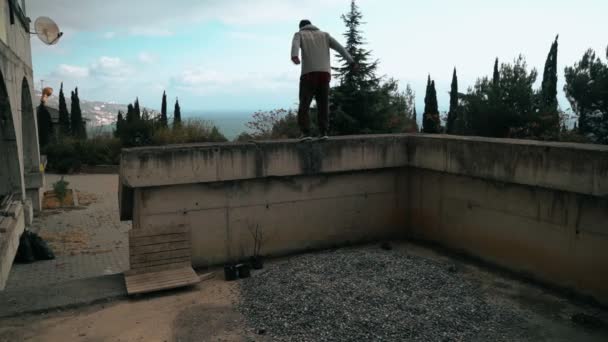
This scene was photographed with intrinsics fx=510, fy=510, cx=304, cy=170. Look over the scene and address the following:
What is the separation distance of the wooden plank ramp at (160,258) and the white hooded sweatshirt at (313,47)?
2.89m

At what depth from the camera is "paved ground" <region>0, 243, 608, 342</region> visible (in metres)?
4.77

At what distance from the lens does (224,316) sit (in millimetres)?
5215

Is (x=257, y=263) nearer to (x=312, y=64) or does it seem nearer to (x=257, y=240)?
(x=257, y=240)

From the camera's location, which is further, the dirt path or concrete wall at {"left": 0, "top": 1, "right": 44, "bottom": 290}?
concrete wall at {"left": 0, "top": 1, "right": 44, "bottom": 290}

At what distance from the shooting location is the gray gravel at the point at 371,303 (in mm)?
4750

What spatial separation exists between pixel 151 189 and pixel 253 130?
14925 millimetres

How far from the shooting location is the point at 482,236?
6.79 m

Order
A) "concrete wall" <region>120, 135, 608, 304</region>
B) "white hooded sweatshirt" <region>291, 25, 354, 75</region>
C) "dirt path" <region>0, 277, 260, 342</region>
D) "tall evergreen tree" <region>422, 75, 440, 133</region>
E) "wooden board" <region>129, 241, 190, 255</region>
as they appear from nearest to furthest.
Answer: "dirt path" <region>0, 277, 260, 342</region> < "concrete wall" <region>120, 135, 608, 304</region> < "wooden board" <region>129, 241, 190, 255</region> < "white hooded sweatshirt" <region>291, 25, 354, 75</region> < "tall evergreen tree" <region>422, 75, 440, 133</region>

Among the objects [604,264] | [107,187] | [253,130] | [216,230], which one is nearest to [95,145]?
[107,187]

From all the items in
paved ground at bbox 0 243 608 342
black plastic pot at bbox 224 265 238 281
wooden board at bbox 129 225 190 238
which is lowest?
paved ground at bbox 0 243 608 342

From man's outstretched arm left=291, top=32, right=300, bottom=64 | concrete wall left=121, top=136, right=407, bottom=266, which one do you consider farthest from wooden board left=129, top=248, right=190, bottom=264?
man's outstretched arm left=291, top=32, right=300, bottom=64

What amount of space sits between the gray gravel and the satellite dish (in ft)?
39.5

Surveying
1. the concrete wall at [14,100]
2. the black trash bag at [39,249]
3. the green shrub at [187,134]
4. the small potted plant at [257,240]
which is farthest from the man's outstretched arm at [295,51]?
the green shrub at [187,134]

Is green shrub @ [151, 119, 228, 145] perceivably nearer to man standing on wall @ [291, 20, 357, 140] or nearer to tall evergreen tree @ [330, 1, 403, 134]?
tall evergreen tree @ [330, 1, 403, 134]
